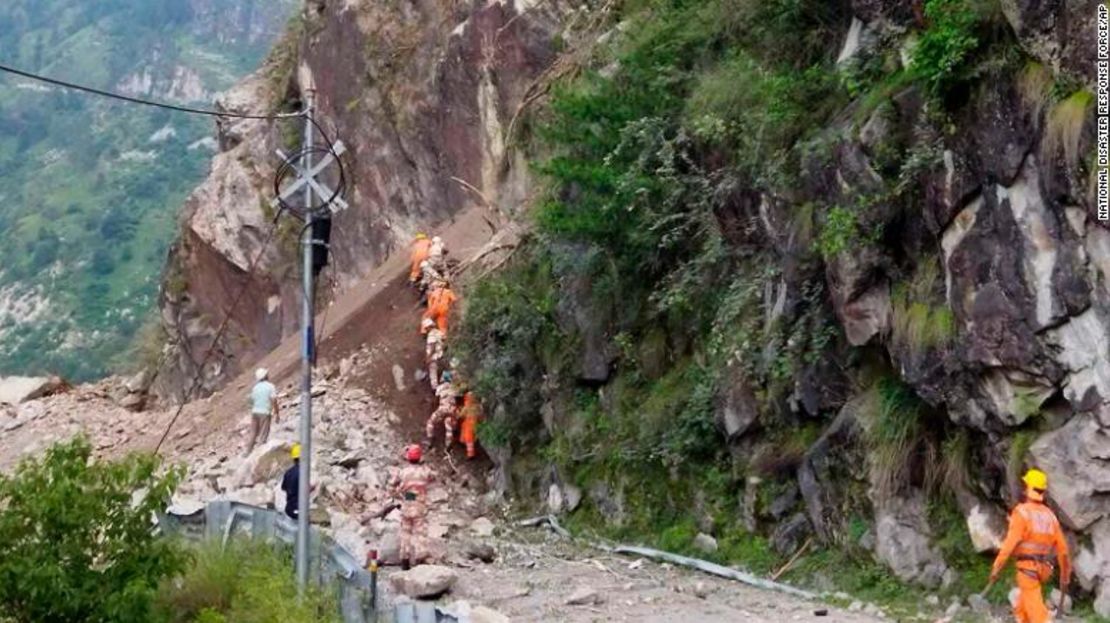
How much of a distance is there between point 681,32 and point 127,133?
284ft

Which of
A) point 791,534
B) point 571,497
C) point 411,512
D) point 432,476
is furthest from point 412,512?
point 432,476

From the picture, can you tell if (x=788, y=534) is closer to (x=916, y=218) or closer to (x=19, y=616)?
(x=916, y=218)

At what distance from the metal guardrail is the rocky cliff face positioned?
29.7ft

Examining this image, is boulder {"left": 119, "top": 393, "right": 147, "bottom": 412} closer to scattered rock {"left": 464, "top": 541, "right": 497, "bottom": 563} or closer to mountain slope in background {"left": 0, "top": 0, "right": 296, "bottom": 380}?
mountain slope in background {"left": 0, "top": 0, "right": 296, "bottom": 380}

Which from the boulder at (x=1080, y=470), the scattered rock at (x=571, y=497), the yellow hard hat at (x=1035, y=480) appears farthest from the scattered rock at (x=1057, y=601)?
the scattered rock at (x=571, y=497)

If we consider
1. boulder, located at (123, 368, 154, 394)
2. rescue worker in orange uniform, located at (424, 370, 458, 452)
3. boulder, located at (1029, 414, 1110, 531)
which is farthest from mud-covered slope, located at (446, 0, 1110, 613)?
boulder, located at (123, 368, 154, 394)

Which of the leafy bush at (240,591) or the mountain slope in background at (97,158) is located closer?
the leafy bush at (240,591)

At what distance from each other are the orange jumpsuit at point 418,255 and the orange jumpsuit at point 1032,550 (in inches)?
528

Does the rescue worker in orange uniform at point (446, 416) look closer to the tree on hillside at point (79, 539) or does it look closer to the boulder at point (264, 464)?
the boulder at point (264, 464)

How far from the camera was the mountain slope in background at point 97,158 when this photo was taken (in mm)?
71625

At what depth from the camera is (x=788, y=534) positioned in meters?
12.5

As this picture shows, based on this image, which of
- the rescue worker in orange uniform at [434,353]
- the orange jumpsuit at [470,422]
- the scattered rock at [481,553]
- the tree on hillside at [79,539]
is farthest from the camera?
the rescue worker in orange uniform at [434,353]

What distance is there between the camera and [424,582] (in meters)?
11.9

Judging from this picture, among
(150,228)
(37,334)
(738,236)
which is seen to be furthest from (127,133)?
(738,236)
